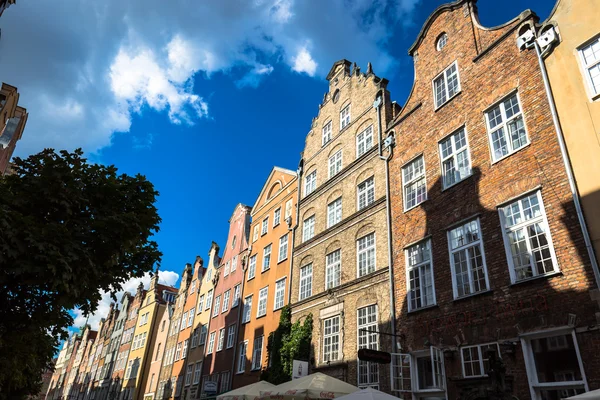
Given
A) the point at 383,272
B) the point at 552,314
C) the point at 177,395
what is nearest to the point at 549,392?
the point at 552,314

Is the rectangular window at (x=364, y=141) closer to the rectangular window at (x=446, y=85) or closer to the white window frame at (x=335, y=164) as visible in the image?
the white window frame at (x=335, y=164)

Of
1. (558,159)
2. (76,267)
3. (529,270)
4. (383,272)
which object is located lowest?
(76,267)

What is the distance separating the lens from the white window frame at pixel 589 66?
11.0 m

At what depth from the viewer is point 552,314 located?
10109 mm

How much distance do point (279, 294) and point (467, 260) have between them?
1333cm

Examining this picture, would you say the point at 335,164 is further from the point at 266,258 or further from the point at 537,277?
the point at 537,277

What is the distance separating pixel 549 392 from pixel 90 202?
38.0ft

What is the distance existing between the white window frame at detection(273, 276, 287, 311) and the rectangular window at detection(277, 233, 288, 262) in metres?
1.29

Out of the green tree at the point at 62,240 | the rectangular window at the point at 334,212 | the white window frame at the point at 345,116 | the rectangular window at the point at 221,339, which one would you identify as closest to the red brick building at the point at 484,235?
the rectangular window at the point at 334,212

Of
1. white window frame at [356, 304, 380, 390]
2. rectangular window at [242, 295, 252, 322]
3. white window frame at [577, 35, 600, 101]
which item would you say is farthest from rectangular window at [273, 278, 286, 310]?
white window frame at [577, 35, 600, 101]

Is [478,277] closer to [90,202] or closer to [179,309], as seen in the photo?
[90,202]

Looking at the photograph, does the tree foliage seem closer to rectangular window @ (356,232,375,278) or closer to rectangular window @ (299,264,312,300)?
rectangular window @ (299,264,312,300)

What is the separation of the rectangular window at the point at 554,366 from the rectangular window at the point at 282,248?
15.9 metres

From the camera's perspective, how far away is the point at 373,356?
12.8 metres
